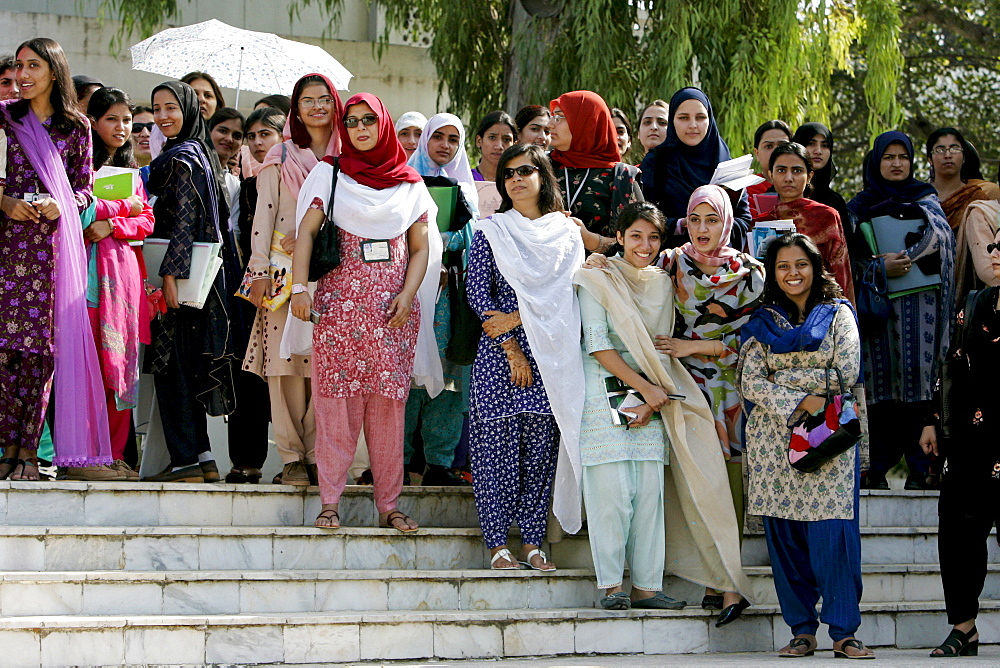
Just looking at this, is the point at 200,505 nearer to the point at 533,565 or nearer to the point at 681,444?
the point at 533,565

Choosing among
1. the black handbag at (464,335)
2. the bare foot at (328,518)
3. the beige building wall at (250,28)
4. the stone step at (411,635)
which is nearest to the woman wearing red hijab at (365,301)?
the bare foot at (328,518)

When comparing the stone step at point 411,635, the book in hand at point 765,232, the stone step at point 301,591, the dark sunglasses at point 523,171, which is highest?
the dark sunglasses at point 523,171

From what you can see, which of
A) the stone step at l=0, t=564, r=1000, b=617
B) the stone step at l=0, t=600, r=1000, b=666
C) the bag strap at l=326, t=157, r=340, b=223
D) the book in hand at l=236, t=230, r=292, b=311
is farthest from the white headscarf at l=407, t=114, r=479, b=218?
the stone step at l=0, t=600, r=1000, b=666

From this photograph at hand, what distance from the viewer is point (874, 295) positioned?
21.8ft

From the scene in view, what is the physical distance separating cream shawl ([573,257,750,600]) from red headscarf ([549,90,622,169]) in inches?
29.9

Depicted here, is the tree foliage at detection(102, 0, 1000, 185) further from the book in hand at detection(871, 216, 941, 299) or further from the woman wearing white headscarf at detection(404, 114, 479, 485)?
the woman wearing white headscarf at detection(404, 114, 479, 485)

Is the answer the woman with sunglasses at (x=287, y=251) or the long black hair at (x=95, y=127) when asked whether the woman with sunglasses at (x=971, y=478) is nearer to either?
the woman with sunglasses at (x=287, y=251)

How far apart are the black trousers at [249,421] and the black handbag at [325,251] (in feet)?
Answer: 2.97

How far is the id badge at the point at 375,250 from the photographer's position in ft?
17.8

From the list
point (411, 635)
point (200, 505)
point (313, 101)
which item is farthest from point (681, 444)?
point (313, 101)

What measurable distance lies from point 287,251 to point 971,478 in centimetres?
307

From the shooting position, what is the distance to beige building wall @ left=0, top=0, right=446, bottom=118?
35.9 ft

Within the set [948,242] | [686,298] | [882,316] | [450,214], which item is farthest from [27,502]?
[948,242]

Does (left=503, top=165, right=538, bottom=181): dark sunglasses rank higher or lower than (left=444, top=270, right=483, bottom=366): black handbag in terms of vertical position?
higher
